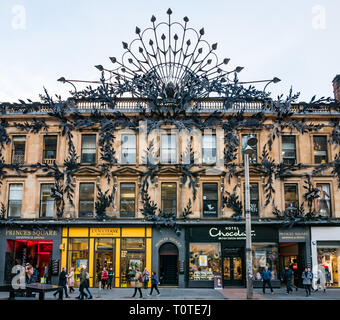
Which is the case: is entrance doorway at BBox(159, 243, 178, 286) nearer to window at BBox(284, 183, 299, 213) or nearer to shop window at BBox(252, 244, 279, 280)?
shop window at BBox(252, 244, 279, 280)

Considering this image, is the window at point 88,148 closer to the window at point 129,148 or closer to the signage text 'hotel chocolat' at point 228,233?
the window at point 129,148

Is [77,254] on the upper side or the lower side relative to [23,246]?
lower

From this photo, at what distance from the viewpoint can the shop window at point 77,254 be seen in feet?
86.3

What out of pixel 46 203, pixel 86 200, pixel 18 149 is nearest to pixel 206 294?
pixel 86 200

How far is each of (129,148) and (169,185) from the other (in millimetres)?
3906

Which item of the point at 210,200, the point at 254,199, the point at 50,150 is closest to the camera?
the point at 210,200

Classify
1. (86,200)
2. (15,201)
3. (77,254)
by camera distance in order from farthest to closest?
(15,201)
(86,200)
(77,254)

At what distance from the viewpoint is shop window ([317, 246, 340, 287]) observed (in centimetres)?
2647

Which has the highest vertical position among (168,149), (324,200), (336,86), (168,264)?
(336,86)

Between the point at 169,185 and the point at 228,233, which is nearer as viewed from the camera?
the point at 228,233

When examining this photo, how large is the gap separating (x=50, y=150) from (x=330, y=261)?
21.2m

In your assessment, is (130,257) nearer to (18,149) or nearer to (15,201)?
(15,201)

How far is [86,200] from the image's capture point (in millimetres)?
27234
